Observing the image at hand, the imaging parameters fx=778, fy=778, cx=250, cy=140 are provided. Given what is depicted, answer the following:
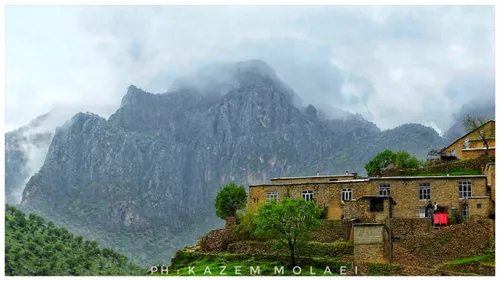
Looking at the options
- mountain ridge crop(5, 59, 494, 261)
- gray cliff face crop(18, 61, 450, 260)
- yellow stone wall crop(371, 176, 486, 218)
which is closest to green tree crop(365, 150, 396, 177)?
yellow stone wall crop(371, 176, 486, 218)

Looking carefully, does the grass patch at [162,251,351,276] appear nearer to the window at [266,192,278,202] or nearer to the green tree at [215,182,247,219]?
the window at [266,192,278,202]

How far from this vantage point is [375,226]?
165ft

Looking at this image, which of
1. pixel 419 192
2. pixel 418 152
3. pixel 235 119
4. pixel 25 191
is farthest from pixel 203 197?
pixel 419 192

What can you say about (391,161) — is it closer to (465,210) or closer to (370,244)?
(465,210)

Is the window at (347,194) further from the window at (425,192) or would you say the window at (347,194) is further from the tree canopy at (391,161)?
the tree canopy at (391,161)

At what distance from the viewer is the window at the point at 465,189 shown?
54625 mm

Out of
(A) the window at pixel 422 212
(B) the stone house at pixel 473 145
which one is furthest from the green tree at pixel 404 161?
(A) the window at pixel 422 212

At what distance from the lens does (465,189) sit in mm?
54750

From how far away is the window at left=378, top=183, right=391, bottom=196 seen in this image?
56.7m

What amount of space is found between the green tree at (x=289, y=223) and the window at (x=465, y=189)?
1053cm

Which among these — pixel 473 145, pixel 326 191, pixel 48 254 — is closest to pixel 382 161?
pixel 473 145

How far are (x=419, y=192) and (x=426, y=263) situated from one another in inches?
312

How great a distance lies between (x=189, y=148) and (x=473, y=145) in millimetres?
102094

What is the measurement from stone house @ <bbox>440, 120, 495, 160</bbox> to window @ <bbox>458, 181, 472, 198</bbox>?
7.55m
